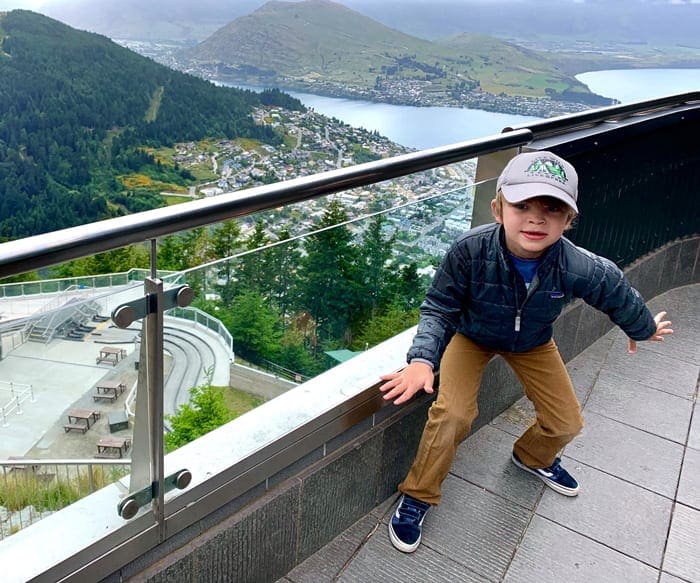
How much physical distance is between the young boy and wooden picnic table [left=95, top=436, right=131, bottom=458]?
0.86m

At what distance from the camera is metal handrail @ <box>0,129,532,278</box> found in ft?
4.33

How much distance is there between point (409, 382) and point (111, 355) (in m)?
1.02

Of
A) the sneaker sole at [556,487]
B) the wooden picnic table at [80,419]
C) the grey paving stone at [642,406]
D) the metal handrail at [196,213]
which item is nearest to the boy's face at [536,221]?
the metal handrail at [196,213]

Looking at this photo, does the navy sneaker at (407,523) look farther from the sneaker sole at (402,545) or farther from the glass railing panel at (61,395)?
the glass railing panel at (61,395)

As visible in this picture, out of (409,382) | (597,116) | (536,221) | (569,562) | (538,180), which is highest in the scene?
(597,116)

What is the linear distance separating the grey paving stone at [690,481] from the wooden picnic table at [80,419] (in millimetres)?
2675

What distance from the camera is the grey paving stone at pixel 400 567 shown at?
2.45m

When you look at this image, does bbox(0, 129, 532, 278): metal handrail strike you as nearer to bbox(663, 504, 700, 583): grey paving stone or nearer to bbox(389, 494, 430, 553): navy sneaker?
bbox(389, 494, 430, 553): navy sneaker

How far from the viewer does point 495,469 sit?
10.2ft

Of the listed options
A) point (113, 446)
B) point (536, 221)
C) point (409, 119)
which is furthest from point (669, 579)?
point (409, 119)

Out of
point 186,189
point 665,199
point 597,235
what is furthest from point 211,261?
point 186,189

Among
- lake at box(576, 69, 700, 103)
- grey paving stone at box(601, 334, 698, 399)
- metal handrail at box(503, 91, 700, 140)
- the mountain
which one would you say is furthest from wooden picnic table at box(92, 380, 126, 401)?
the mountain

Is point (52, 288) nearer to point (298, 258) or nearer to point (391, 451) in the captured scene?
point (298, 258)

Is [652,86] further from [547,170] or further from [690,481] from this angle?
Result: [547,170]
